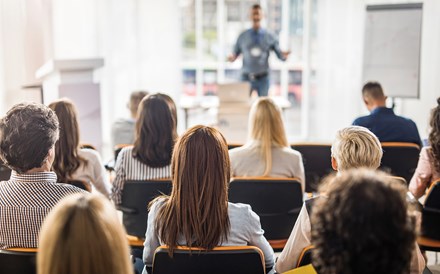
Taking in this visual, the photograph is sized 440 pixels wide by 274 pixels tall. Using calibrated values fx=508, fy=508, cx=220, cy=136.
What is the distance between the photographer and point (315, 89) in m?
7.67

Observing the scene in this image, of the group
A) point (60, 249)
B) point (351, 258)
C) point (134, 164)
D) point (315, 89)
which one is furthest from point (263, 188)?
point (315, 89)

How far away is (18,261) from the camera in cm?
164

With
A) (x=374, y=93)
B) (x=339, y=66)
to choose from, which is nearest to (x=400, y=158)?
(x=374, y=93)

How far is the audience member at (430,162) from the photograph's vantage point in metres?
2.96

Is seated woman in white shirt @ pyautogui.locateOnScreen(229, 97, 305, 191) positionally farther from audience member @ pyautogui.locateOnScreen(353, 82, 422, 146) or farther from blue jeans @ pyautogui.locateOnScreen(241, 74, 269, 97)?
blue jeans @ pyautogui.locateOnScreen(241, 74, 269, 97)

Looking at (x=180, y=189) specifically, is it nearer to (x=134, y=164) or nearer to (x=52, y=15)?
(x=134, y=164)

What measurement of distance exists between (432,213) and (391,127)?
45.0 inches

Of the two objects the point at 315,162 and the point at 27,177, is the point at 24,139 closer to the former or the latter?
the point at 27,177

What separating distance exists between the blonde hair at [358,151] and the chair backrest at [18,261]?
1267mm

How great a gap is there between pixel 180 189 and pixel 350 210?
858mm

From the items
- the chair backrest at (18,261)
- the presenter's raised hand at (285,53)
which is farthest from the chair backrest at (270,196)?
the presenter's raised hand at (285,53)


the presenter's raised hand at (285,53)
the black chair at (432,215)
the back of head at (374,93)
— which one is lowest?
the black chair at (432,215)

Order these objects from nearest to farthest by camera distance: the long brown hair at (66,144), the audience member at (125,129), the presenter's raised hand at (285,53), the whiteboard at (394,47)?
the long brown hair at (66,144) < the audience member at (125,129) < the whiteboard at (394,47) < the presenter's raised hand at (285,53)

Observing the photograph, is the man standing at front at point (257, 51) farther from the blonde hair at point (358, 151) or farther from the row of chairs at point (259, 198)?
the blonde hair at point (358, 151)
